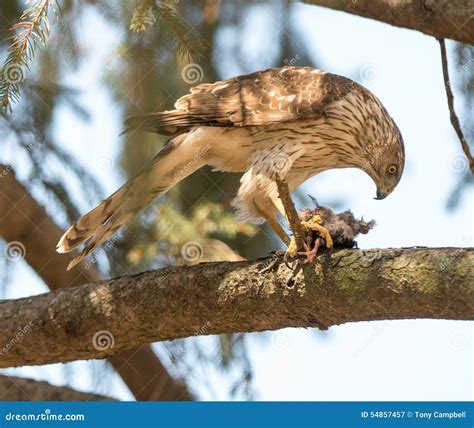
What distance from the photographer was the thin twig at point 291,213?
3742mm

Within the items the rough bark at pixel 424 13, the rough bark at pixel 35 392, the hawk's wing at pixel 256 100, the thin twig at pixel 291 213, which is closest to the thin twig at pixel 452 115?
the rough bark at pixel 424 13

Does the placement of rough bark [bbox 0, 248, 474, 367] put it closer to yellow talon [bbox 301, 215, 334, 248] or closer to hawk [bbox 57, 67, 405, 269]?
yellow talon [bbox 301, 215, 334, 248]

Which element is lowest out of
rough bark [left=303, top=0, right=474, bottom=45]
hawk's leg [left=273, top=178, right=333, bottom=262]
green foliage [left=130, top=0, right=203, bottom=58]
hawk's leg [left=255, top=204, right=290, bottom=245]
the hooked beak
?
hawk's leg [left=273, top=178, right=333, bottom=262]

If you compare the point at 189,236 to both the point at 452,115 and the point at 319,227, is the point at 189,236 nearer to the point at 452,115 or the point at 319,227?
the point at 319,227

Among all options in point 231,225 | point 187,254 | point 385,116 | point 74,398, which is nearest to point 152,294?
point 187,254

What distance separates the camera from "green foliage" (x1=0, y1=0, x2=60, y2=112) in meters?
3.29

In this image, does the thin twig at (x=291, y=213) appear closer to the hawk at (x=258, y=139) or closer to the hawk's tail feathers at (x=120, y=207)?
the hawk at (x=258, y=139)

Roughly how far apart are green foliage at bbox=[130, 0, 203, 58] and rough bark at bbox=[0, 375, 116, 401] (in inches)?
91.5

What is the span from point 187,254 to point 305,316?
3.51 ft

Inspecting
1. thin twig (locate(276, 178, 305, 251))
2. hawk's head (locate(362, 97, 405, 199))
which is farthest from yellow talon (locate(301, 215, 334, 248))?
hawk's head (locate(362, 97, 405, 199))

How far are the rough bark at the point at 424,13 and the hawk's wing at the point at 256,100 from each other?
1.64ft

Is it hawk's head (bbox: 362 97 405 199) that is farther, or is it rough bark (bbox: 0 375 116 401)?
hawk's head (bbox: 362 97 405 199)

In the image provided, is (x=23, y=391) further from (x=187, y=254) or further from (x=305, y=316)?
(x=305, y=316)

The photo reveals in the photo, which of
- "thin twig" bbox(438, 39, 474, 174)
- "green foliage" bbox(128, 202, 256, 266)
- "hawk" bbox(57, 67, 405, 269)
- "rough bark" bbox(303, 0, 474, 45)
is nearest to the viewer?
"thin twig" bbox(438, 39, 474, 174)
